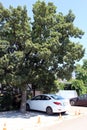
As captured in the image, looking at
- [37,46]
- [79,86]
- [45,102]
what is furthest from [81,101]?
[37,46]

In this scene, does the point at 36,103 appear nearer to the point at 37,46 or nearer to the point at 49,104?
the point at 49,104

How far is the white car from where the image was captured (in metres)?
19.9

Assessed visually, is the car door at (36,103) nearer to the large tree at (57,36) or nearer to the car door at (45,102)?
the car door at (45,102)

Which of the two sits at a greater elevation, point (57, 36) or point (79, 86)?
point (57, 36)

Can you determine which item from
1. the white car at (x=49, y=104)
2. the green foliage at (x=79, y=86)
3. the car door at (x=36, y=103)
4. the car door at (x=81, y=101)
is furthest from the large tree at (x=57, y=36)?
the green foliage at (x=79, y=86)

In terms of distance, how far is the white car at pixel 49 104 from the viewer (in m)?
19.9

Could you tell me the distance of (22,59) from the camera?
62.3 ft

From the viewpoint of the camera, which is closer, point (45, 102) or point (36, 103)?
point (45, 102)

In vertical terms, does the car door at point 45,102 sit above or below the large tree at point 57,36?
below

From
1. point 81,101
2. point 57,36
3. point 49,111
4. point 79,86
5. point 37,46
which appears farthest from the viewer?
point 79,86


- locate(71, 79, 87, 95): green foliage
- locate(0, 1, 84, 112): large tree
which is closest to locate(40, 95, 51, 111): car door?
locate(0, 1, 84, 112): large tree

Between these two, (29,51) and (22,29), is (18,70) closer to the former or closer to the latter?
(29,51)

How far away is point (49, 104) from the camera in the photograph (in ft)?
66.2

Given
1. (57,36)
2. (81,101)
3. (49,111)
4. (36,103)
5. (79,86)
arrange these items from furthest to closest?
(79,86)
(81,101)
(36,103)
(49,111)
(57,36)
